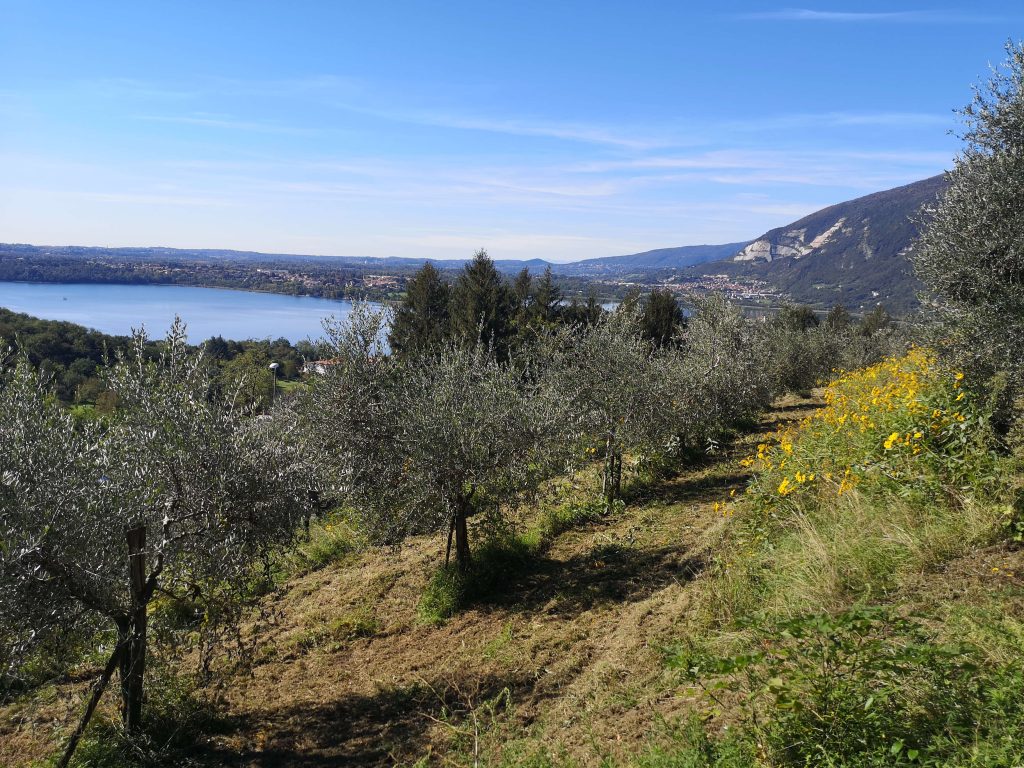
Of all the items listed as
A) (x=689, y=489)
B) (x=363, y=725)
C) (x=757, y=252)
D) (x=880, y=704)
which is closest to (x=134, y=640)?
(x=363, y=725)

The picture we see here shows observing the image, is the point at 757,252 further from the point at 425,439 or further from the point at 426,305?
the point at 425,439

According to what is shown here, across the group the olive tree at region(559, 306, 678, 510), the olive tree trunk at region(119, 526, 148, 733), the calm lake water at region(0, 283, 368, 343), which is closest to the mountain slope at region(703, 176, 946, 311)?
the olive tree at region(559, 306, 678, 510)

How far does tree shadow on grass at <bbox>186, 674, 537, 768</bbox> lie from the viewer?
5.31m

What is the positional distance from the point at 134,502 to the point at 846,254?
5773 inches

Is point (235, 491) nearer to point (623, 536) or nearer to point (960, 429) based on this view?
point (623, 536)

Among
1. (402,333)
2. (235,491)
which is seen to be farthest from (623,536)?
(402,333)

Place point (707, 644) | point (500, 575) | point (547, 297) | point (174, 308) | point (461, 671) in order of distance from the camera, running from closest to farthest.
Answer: point (707, 644), point (461, 671), point (500, 575), point (547, 297), point (174, 308)

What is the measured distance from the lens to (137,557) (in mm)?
5207

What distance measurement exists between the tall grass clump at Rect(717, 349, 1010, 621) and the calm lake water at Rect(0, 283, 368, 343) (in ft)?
162

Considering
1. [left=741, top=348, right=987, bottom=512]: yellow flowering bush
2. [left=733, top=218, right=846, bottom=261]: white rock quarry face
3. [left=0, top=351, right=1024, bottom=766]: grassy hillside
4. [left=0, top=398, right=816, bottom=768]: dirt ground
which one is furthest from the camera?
Result: [left=733, top=218, right=846, bottom=261]: white rock quarry face

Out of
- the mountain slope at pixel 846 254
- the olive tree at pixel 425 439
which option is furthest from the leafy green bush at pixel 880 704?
the mountain slope at pixel 846 254

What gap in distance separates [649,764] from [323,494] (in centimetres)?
560

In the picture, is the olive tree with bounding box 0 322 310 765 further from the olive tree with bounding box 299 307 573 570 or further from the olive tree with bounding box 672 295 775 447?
the olive tree with bounding box 672 295 775 447

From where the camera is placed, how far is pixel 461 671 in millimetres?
6434
